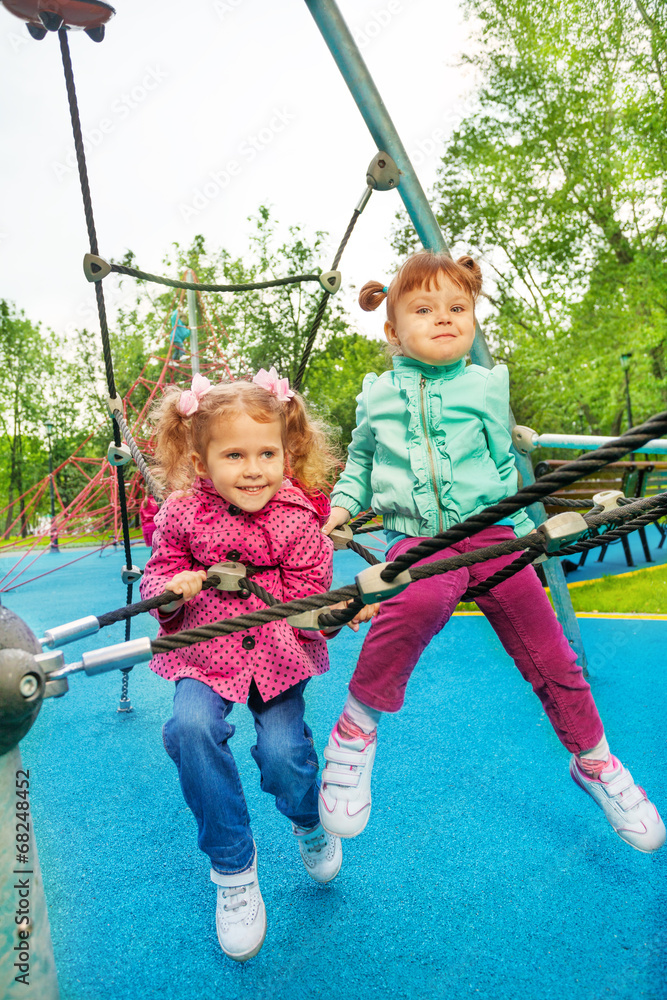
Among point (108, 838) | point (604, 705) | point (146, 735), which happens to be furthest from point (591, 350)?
point (108, 838)

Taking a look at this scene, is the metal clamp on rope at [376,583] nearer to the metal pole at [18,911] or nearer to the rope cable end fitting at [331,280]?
the metal pole at [18,911]

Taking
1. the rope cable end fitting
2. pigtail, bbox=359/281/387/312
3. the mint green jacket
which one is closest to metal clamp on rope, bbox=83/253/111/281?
the rope cable end fitting

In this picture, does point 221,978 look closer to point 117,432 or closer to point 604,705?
point 117,432

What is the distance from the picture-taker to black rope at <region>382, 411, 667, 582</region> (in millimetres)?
898

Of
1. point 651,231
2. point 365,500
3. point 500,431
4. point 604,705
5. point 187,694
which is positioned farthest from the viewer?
point 651,231

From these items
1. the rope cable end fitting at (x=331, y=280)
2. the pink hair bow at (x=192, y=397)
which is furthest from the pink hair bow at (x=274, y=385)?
the rope cable end fitting at (x=331, y=280)

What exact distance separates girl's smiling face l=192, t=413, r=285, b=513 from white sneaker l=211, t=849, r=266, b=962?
28.3 inches

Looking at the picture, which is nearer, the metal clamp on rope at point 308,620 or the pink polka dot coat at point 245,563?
the metal clamp on rope at point 308,620

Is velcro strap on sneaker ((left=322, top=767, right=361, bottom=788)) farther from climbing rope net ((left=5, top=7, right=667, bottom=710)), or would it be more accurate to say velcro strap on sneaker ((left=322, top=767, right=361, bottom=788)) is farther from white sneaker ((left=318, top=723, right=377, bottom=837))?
climbing rope net ((left=5, top=7, right=667, bottom=710))

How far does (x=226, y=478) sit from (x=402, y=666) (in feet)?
1.71

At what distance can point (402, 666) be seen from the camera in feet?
4.50

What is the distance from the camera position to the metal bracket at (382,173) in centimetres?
191

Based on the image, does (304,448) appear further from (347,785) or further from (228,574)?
(347,785)

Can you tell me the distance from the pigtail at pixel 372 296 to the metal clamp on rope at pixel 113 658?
112 centimetres
